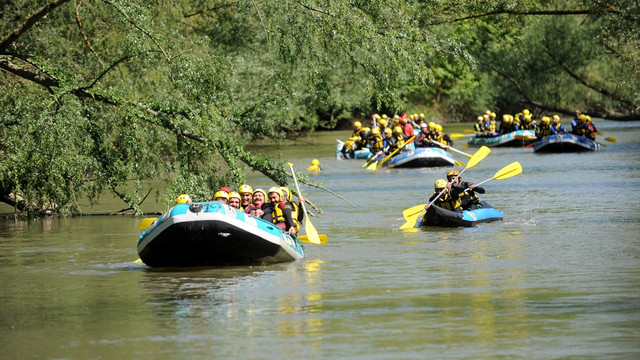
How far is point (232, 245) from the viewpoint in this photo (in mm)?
14617

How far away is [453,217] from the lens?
1905 cm

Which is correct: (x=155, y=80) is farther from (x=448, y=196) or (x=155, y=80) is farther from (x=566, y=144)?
(x=566, y=144)

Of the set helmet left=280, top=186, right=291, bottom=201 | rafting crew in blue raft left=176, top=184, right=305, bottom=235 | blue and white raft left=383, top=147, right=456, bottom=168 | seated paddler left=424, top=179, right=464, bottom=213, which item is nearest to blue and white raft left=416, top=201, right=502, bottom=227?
seated paddler left=424, top=179, right=464, bottom=213

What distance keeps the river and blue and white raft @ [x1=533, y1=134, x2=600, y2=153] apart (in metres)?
16.6

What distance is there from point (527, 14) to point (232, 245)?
429 inches

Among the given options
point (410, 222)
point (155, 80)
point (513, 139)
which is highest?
point (155, 80)

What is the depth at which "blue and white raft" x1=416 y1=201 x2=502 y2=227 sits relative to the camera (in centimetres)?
1903

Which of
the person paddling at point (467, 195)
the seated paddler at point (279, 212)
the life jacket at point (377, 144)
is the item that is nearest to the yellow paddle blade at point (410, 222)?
the person paddling at point (467, 195)

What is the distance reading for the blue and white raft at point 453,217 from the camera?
19031mm

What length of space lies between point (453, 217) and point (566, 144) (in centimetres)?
2105

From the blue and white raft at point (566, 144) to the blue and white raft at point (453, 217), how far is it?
20104 mm

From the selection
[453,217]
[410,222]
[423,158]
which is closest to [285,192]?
[410,222]

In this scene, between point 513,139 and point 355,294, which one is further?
point 513,139

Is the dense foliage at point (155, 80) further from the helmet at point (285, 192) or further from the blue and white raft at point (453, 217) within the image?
the blue and white raft at point (453, 217)
